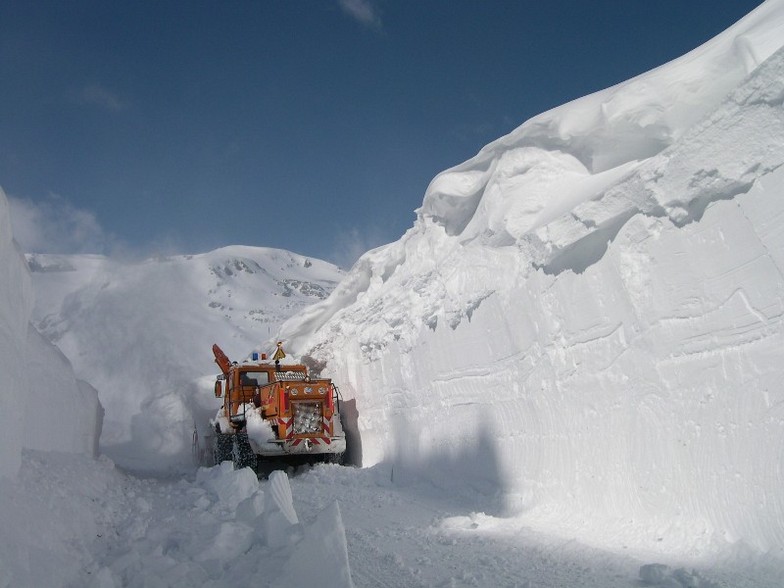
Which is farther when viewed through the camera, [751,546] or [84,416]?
[84,416]

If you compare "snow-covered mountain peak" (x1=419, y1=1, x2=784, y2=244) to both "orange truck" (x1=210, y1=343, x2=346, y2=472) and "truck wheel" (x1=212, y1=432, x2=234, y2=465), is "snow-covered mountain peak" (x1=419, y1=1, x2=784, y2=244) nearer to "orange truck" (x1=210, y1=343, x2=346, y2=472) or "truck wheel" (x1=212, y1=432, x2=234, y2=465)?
"orange truck" (x1=210, y1=343, x2=346, y2=472)

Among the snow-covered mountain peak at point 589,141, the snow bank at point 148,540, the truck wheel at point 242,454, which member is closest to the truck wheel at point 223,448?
the truck wheel at point 242,454

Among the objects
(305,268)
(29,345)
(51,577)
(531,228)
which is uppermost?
(305,268)

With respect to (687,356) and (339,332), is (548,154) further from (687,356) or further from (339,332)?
(339,332)

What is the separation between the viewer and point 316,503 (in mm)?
7723

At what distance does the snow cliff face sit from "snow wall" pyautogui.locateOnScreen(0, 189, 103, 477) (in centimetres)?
454

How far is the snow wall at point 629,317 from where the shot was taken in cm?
466

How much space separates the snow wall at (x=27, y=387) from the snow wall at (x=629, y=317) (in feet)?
16.2

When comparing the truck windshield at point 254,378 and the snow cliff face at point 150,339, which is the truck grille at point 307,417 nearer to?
the truck windshield at point 254,378

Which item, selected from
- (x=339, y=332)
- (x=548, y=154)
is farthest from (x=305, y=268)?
(x=548, y=154)

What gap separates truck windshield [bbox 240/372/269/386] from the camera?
13.1 m

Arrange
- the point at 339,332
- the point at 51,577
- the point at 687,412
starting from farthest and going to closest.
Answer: the point at 339,332
the point at 687,412
the point at 51,577

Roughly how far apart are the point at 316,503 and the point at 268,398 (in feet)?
14.6

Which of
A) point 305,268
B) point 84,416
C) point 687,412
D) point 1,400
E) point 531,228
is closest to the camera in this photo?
point 1,400
